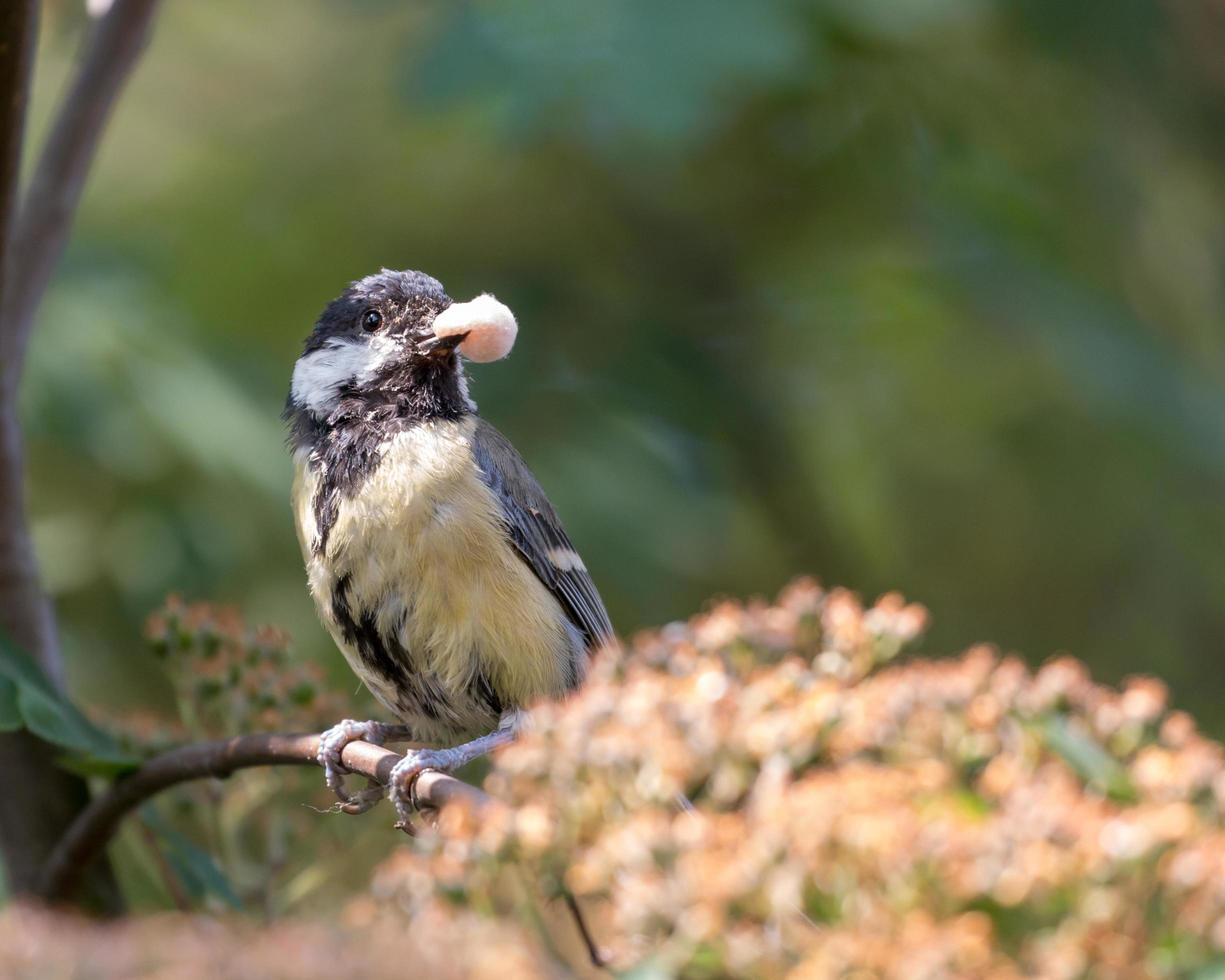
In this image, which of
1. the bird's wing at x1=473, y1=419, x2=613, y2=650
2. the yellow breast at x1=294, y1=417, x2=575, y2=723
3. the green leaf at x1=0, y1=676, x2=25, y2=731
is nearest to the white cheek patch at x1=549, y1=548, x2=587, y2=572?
the bird's wing at x1=473, y1=419, x2=613, y2=650

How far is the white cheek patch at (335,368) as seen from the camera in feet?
13.3

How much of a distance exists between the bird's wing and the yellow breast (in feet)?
0.33

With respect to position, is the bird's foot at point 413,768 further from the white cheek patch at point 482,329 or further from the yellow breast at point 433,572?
the white cheek patch at point 482,329

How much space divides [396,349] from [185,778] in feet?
5.00

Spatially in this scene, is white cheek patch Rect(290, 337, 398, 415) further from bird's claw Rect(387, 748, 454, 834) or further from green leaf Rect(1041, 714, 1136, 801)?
green leaf Rect(1041, 714, 1136, 801)

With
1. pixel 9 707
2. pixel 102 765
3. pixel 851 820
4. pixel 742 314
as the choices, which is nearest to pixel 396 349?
pixel 102 765

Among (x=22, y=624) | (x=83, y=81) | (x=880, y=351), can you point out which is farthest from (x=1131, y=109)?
(x=22, y=624)

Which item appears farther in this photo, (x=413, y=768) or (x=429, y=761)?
(x=429, y=761)

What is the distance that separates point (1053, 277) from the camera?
17.7 feet

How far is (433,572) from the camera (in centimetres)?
366

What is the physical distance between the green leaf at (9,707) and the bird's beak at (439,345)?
4.94ft

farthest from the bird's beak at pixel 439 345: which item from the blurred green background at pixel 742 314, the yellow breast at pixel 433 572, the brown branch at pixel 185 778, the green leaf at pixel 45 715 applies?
the green leaf at pixel 45 715

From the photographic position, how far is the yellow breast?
3.66 m

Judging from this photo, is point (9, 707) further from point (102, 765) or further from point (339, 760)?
point (339, 760)
